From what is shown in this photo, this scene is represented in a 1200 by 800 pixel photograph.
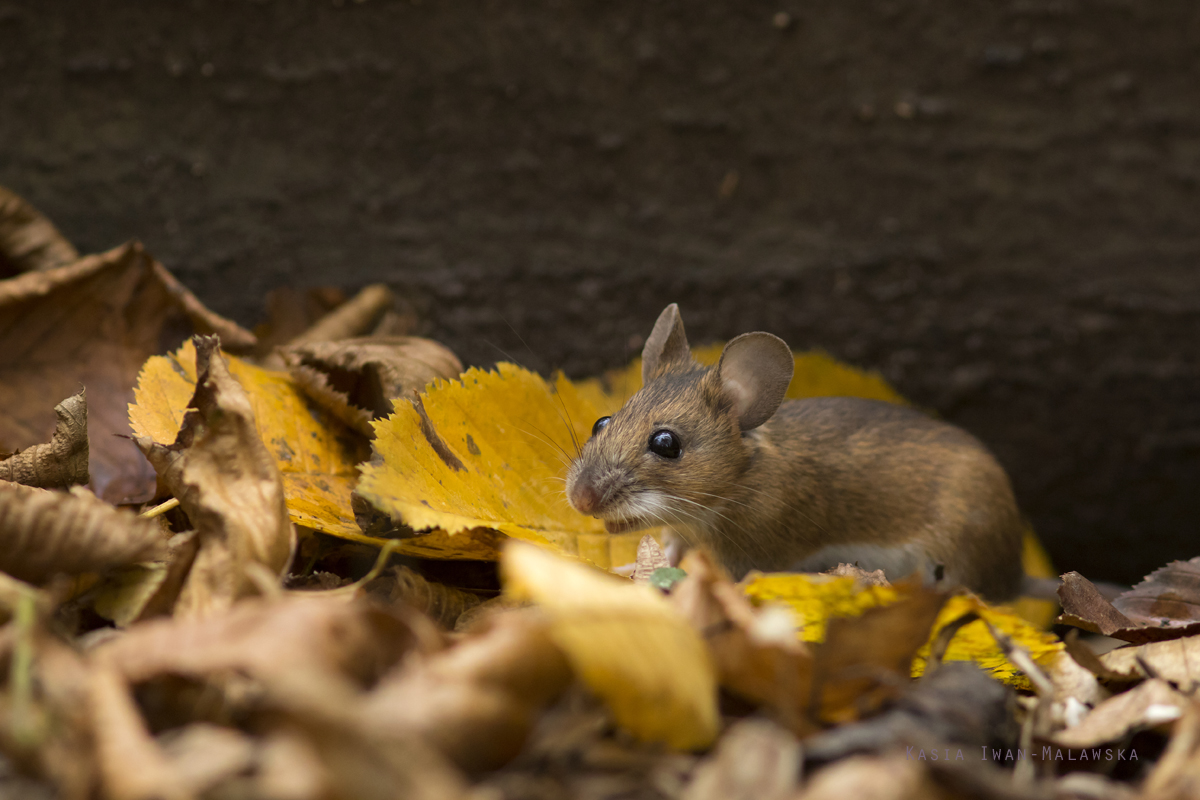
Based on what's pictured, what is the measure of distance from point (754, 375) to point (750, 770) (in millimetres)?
1816

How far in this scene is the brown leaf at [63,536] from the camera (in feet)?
4.70

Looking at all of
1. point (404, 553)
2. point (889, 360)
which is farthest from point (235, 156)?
point (889, 360)

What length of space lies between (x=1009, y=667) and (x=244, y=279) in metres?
2.83

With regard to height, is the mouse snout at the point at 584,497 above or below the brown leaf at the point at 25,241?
below

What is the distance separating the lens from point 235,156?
3422mm

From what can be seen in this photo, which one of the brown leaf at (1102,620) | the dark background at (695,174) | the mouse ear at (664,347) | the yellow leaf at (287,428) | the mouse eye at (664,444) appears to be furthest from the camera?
the dark background at (695,174)

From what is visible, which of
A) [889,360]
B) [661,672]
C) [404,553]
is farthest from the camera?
[889,360]

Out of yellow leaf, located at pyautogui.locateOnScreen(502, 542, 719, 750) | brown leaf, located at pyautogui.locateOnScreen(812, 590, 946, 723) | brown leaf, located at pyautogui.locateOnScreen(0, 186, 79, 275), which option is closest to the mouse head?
brown leaf, located at pyautogui.locateOnScreen(812, 590, 946, 723)

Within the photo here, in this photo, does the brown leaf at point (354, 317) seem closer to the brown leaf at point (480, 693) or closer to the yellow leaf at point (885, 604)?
the yellow leaf at point (885, 604)

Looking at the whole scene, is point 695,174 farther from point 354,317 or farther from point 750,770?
point 750,770

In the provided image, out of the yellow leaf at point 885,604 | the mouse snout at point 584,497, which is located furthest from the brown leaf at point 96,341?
the yellow leaf at point 885,604

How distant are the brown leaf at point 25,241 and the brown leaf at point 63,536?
177 centimetres

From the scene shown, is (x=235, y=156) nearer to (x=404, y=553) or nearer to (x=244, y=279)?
(x=244, y=279)

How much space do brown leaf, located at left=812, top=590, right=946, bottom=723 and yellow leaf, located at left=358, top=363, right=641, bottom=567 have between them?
71cm
